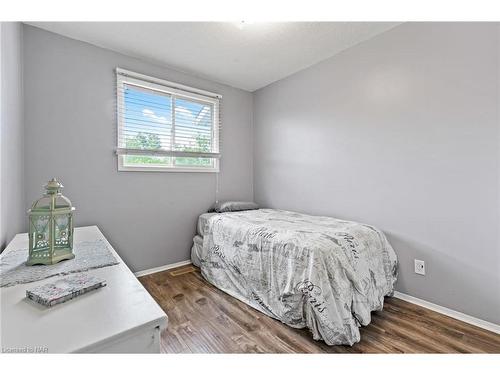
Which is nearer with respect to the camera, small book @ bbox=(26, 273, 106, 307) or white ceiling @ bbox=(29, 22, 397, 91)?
small book @ bbox=(26, 273, 106, 307)

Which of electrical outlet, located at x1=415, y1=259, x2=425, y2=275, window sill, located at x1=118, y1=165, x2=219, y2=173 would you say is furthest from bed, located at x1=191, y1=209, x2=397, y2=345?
window sill, located at x1=118, y1=165, x2=219, y2=173

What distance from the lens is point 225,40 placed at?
2.21m

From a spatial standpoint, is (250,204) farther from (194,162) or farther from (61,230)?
(61,230)

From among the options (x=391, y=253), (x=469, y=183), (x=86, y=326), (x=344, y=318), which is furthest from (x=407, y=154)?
(x=86, y=326)

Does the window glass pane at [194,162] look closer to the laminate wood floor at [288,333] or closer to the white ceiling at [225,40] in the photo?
the white ceiling at [225,40]

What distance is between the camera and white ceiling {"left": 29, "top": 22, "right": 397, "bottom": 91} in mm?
2008

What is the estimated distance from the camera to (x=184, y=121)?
2900mm

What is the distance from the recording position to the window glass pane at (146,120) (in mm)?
2492

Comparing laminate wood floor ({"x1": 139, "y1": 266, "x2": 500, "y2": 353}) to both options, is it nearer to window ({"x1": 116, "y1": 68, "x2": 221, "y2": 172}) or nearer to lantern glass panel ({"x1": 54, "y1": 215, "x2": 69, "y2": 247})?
lantern glass panel ({"x1": 54, "y1": 215, "x2": 69, "y2": 247})

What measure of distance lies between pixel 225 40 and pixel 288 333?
254 cm

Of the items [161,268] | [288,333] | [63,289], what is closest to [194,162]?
[161,268]

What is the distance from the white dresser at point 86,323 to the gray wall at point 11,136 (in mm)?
947

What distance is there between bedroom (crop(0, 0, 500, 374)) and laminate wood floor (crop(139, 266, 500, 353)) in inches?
0.5
